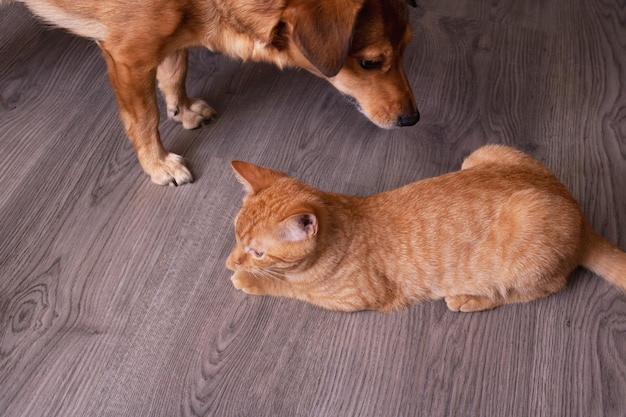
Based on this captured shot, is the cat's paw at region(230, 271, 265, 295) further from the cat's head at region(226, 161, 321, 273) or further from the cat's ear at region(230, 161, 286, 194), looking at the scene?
the cat's ear at region(230, 161, 286, 194)

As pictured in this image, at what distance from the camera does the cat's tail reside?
171cm

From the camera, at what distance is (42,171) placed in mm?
2066

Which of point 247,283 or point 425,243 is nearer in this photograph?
point 425,243

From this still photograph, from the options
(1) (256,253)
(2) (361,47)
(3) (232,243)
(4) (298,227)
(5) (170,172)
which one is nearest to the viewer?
(4) (298,227)

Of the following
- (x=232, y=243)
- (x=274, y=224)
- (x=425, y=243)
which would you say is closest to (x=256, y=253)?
(x=274, y=224)

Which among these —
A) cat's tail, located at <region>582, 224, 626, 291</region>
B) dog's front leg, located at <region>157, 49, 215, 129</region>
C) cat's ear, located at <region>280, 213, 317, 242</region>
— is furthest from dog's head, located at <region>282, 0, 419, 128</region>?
cat's tail, located at <region>582, 224, 626, 291</region>

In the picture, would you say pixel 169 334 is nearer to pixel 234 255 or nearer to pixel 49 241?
pixel 234 255

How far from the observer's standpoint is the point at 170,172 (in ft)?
6.73

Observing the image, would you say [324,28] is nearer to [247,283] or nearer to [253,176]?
[253,176]

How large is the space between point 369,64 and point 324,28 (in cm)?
→ 28

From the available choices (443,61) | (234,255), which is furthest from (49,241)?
(443,61)

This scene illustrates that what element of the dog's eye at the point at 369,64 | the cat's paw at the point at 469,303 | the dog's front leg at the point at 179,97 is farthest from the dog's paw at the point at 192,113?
the cat's paw at the point at 469,303

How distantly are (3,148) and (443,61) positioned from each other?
1859 mm

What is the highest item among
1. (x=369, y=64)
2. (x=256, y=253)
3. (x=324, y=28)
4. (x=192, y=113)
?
(x=324, y=28)
